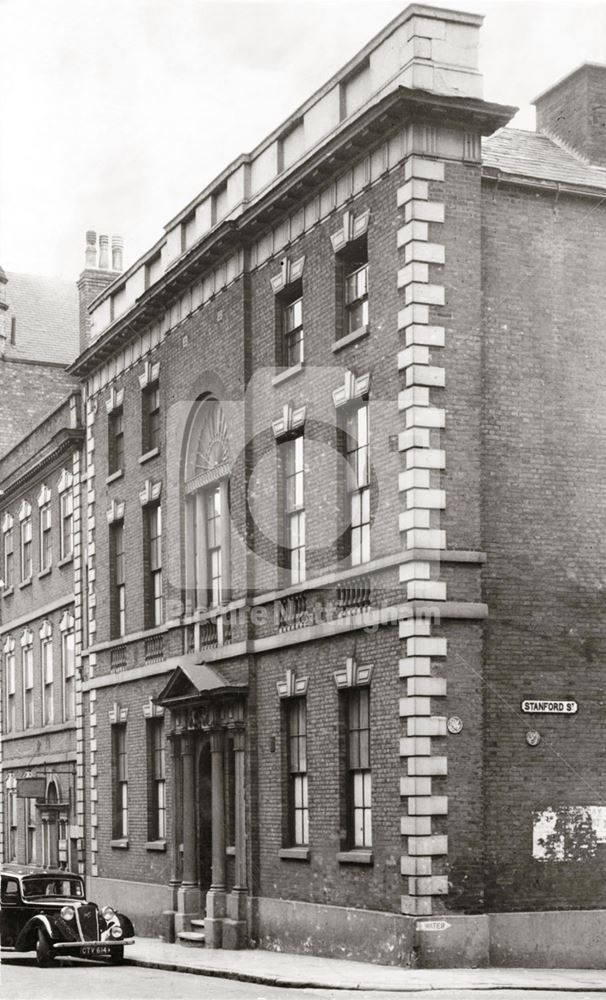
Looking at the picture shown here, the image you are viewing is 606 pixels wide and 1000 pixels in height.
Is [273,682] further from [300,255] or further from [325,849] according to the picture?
[300,255]

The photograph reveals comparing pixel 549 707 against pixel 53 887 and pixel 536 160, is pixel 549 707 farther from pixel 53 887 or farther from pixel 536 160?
pixel 53 887

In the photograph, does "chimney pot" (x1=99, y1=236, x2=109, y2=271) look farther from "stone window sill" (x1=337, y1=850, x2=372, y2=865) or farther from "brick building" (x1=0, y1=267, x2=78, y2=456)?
"stone window sill" (x1=337, y1=850, x2=372, y2=865)

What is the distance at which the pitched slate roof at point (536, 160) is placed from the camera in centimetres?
2277

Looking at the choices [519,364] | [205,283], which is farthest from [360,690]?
[205,283]

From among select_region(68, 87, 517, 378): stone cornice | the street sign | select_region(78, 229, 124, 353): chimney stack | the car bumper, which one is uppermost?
select_region(78, 229, 124, 353): chimney stack

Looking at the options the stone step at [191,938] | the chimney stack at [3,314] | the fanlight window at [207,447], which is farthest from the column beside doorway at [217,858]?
the chimney stack at [3,314]

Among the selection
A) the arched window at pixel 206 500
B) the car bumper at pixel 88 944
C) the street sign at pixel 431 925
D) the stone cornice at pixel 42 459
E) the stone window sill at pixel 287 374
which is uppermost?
the stone cornice at pixel 42 459

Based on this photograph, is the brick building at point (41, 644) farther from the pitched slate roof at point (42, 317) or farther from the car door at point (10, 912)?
the pitched slate roof at point (42, 317)

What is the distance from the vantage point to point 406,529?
69.2 ft

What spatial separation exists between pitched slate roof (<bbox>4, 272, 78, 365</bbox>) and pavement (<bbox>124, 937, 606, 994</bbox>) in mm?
32842

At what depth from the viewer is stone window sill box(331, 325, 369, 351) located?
74.7ft

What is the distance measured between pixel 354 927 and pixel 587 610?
5560 mm

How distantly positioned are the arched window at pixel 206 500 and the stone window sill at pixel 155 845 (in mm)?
4891

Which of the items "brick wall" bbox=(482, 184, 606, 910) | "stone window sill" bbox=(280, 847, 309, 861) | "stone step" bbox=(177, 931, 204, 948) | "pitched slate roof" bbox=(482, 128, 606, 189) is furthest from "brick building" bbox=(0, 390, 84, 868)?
"brick wall" bbox=(482, 184, 606, 910)
